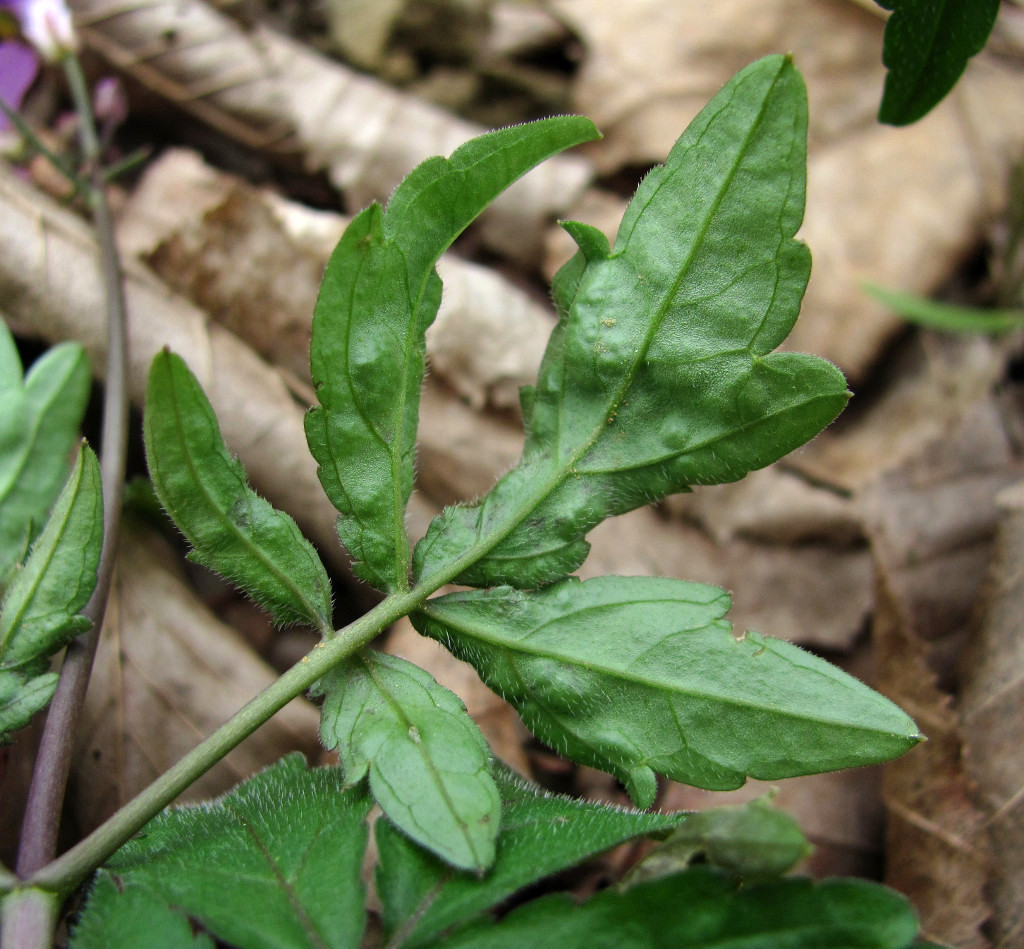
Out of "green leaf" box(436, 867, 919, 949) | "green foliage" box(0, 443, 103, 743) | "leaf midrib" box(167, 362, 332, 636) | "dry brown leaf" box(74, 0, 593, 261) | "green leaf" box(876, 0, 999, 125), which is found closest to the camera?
"green leaf" box(436, 867, 919, 949)

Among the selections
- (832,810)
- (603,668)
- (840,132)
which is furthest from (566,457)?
(840,132)

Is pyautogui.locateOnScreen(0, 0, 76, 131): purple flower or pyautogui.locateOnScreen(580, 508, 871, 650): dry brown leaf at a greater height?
pyautogui.locateOnScreen(0, 0, 76, 131): purple flower

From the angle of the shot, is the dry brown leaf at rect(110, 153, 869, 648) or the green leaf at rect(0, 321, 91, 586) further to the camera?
the dry brown leaf at rect(110, 153, 869, 648)

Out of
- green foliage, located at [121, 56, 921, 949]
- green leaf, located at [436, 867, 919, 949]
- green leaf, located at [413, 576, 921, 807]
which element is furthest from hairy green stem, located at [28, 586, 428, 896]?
green leaf, located at [436, 867, 919, 949]

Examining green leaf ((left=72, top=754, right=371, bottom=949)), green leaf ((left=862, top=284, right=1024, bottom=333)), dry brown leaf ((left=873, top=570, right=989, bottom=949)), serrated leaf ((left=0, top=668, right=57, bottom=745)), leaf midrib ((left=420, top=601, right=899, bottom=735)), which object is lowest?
dry brown leaf ((left=873, top=570, right=989, bottom=949))

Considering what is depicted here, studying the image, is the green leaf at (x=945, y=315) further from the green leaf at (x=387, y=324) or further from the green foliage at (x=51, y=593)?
the green foliage at (x=51, y=593)

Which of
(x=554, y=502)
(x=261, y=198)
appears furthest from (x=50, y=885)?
(x=261, y=198)

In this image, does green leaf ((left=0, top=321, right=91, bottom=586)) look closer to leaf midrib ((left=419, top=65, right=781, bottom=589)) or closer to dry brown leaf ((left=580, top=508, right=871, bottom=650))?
leaf midrib ((left=419, top=65, right=781, bottom=589))

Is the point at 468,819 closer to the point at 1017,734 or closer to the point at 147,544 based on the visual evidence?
the point at 147,544
